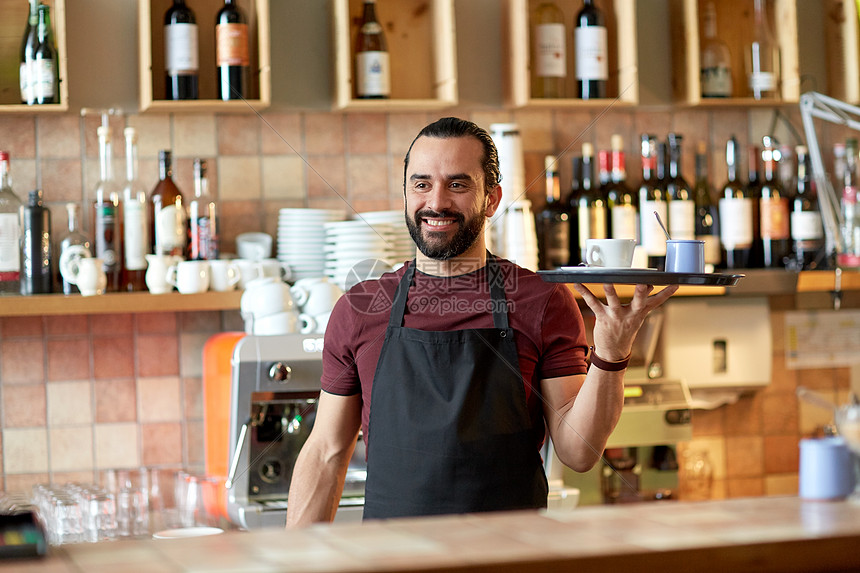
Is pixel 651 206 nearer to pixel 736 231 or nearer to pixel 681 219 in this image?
pixel 681 219

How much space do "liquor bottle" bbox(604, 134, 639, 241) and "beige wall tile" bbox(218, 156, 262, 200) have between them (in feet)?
3.23

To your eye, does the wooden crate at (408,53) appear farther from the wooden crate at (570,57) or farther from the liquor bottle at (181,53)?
the liquor bottle at (181,53)

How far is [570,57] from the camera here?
2.89 metres

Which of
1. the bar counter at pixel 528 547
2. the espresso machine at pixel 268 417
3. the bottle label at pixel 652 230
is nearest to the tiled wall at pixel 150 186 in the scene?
the bottle label at pixel 652 230

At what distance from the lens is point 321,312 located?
2393mm

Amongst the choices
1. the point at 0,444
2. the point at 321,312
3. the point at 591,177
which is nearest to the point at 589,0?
the point at 591,177

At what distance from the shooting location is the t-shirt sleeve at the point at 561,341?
174 centimetres

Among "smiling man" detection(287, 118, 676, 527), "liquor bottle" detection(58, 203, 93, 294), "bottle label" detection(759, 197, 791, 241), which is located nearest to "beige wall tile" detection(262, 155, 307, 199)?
"liquor bottle" detection(58, 203, 93, 294)

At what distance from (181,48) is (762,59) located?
5.51 feet

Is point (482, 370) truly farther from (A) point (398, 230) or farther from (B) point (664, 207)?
(B) point (664, 207)

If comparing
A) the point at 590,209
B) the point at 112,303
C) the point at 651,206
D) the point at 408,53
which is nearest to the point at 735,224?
the point at 651,206

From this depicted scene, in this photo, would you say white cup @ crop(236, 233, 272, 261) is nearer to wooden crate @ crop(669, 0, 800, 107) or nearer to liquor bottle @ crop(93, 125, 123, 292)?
liquor bottle @ crop(93, 125, 123, 292)

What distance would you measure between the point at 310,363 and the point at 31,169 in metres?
0.99

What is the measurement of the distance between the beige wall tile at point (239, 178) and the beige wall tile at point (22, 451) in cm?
81
